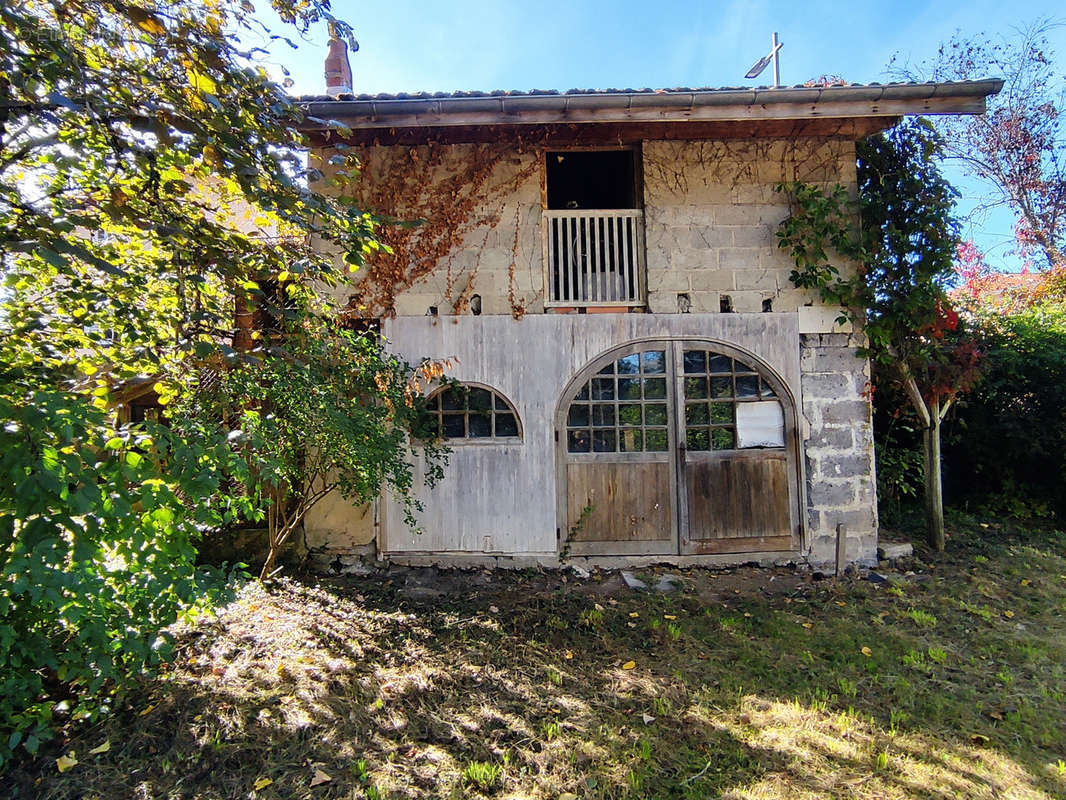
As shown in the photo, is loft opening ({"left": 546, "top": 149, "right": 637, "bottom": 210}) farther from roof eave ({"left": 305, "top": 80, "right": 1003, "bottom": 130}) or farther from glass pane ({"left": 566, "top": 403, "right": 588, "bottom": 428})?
glass pane ({"left": 566, "top": 403, "right": 588, "bottom": 428})

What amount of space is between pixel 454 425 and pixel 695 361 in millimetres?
2656

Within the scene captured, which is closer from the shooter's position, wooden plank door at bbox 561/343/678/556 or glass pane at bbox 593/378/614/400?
wooden plank door at bbox 561/343/678/556

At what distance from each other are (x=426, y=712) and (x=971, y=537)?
6.67 metres

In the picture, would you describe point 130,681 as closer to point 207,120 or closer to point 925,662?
point 207,120

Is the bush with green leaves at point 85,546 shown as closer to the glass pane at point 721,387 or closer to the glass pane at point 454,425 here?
the glass pane at point 454,425

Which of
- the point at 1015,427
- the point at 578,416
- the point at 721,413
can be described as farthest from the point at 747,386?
the point at 1015,427

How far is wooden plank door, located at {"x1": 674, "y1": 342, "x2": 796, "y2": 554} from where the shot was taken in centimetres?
589

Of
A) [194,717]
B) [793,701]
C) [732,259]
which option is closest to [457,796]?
[194,717]

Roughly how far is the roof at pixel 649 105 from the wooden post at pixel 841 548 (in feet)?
13.5

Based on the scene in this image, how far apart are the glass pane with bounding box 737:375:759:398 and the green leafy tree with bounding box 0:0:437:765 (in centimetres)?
367

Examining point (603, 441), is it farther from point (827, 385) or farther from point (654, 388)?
point (827, 385)

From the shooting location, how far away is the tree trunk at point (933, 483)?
6258mm

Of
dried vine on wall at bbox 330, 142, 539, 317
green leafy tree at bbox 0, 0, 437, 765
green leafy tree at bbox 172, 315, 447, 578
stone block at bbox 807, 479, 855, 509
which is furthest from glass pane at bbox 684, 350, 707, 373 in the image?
green leafy tree at bbox 0, 0, 437, 765

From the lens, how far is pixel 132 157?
12.1 feet
